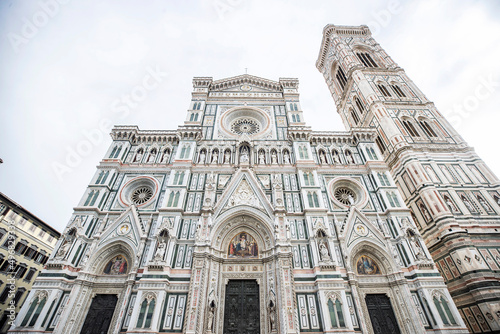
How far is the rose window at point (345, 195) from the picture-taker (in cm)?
1708

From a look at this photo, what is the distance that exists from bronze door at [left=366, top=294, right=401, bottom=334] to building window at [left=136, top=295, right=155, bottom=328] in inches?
424

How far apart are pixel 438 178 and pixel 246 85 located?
1778 cm

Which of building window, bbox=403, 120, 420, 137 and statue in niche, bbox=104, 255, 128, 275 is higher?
building window, bbox=403, 120, 420, 137

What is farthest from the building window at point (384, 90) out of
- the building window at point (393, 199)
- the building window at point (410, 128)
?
the building window at point (393, 199)

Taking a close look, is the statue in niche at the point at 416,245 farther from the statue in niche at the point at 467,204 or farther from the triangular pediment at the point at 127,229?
the triangular pediment at the point at 127,229

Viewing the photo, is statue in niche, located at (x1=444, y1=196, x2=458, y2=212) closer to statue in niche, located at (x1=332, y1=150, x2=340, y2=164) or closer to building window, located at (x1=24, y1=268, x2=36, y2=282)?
statue in niche, located at (x1=332, y1=150, x2=340, y2=164)

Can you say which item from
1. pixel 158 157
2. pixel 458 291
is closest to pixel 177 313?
pixel 158 157

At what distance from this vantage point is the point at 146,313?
11812 millimetres

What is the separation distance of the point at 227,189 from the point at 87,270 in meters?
8.70

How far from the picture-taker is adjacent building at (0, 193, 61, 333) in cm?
2028

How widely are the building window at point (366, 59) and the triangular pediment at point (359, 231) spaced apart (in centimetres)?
2221

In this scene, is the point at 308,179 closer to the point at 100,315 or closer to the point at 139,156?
the point at 139,156

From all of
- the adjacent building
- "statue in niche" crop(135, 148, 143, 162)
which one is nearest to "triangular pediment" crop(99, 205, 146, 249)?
"statue in niche" crop(135, 148, 143, 162)

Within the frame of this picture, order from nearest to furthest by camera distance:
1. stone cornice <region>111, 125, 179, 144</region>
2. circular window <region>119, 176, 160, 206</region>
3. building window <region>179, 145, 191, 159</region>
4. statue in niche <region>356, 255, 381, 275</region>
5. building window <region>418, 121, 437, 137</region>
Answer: statue in niche <region>356, 255, 381, 275</region> < circular window <region>119, 176, 160, 206</region> < building window <region>179, 145, 191, 159</region> < stone cornice <region>111, 125, 179, 144</region> < building window <region>418, 121, 437, 137</region>
